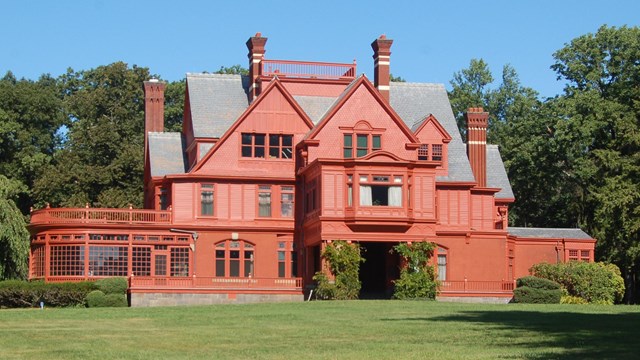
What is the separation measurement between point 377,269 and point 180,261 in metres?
9.47

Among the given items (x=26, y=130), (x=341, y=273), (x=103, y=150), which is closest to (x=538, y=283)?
(x=341, y=273)

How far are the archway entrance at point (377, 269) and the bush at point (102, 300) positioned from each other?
39.6 ft

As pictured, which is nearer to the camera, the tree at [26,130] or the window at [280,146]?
the window at [280,146]

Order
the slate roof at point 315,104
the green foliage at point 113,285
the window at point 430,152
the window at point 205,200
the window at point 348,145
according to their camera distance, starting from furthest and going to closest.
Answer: the slate roof at point 315,104 → the window at point 430,152 → the window at point 205,200 → the window at point 348,145 → the green foliage at point 113,285

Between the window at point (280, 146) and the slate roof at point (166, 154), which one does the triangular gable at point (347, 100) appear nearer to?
the window at point (280, 146)

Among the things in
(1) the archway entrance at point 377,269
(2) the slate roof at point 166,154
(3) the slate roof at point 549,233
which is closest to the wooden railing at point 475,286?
(1) the archway entrance at point 377,269

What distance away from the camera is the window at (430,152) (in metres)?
59.3

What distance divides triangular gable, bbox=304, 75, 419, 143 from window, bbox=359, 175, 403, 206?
328 cm

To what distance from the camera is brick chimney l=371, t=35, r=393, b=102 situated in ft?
199

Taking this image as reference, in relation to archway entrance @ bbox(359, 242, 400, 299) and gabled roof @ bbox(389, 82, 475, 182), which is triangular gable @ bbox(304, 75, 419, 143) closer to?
gabled roof @ bbox(389, 82, 475, 182)

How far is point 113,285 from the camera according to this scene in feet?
170

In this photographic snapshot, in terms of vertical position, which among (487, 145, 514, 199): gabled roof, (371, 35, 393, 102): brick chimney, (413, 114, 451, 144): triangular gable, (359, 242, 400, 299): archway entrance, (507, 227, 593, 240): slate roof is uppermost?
(371, 35, 393, 102): brick chimney

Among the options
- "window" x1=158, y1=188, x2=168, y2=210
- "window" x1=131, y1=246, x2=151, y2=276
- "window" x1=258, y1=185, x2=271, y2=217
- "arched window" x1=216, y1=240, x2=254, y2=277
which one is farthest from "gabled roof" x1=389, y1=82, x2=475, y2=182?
"window" x1=131, y1=246, x2=151, y2=276

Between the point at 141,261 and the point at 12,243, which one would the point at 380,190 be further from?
the point at 12,243
